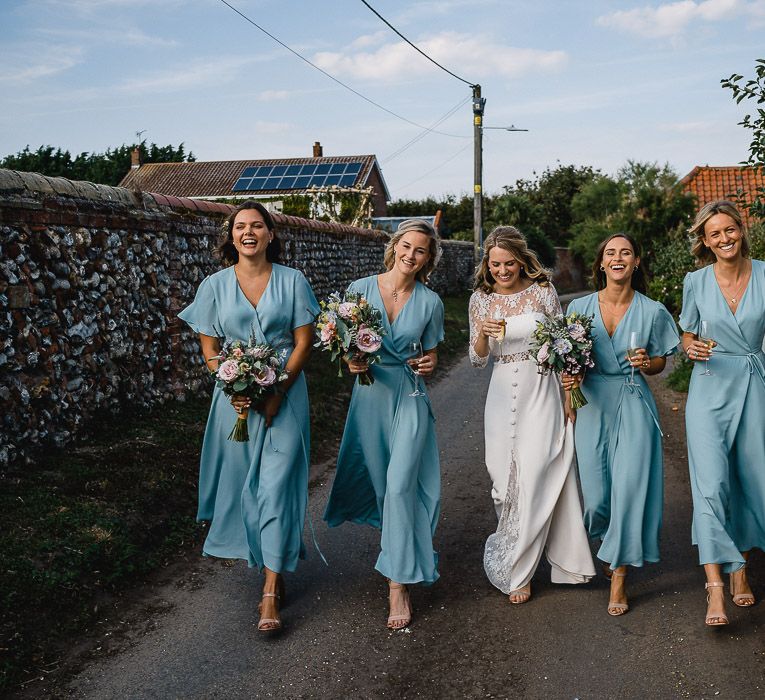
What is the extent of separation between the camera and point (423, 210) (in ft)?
202

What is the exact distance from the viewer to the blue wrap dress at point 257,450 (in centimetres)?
509

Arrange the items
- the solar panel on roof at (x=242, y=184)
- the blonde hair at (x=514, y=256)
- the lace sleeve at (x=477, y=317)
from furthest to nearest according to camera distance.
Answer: the solar panel on roof at (x=242, y=184) → the lace sleeve at (x=477, y=317) → the blonde hair at (x=514, y=256)

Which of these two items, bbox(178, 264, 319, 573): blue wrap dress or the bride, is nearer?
bbox(178, 264, 319, 573): blue wrap dress

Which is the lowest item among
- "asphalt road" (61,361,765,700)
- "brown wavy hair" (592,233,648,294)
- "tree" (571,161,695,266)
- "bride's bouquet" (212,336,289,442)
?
"asphalt road" (61,361,765,700)

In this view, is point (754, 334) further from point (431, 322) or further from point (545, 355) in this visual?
point (431, 322)

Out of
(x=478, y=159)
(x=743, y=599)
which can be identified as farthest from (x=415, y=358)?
(x=478, y=159)

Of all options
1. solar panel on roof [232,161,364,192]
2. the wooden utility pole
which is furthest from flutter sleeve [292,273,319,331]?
solar panel on roof [232,161,364,192]

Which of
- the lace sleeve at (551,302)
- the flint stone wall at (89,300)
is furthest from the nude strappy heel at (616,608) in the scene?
the flint stone wall at (89,300)

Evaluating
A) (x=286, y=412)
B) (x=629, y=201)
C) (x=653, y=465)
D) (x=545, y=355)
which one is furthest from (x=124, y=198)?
(x=629, y=201)

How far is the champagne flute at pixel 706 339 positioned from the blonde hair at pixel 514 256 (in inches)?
43.3

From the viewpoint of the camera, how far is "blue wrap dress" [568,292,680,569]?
5125 millimetres

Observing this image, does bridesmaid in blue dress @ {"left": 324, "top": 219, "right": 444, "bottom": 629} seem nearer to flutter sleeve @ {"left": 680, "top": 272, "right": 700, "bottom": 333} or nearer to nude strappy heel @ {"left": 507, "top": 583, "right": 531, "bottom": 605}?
nude strappy heel @ {"left": 507, "top": 583, "right": 531, "bottom": 605}

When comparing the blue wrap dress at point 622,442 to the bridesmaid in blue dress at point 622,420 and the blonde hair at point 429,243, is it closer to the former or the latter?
the bridesmaid in blue dress at point 622,420

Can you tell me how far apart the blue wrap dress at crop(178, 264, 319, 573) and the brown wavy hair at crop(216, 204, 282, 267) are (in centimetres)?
21
